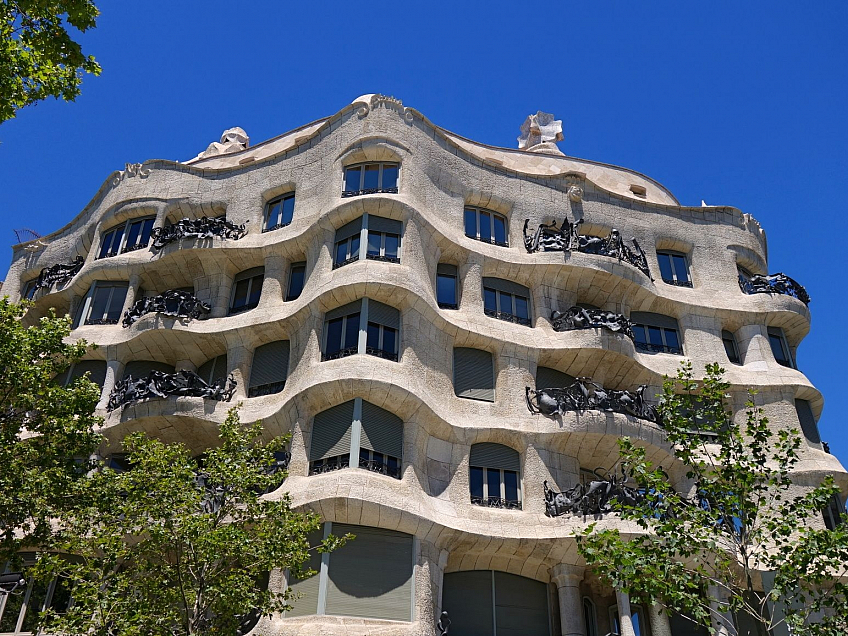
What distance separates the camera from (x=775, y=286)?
29844mm

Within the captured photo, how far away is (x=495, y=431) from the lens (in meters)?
23.8

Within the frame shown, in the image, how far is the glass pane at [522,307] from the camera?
27.2 metres

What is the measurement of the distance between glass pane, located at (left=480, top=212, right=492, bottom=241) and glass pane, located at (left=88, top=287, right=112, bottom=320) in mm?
12590

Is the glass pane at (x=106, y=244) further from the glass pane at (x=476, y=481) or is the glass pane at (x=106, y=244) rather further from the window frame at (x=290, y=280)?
the glass pane at (x=476, y=481)

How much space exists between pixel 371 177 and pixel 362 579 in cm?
1287

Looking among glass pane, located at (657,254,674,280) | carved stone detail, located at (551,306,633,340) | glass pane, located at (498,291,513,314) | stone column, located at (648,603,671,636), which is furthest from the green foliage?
glass pane, located at (657,254,674,280)

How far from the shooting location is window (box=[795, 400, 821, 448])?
27.1 m

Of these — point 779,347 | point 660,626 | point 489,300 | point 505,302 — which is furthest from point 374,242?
point 779,347

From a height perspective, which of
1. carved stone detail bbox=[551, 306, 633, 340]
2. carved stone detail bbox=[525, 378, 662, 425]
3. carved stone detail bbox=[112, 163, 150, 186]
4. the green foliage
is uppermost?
carved stone detail bbox=[112, 163, 150, 186]

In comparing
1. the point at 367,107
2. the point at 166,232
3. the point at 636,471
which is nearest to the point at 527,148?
the point at 367,107

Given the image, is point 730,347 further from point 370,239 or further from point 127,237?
point 127,237

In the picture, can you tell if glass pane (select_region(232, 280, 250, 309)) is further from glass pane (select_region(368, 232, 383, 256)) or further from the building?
glass pane (select_region(368, 232, 383, 256))

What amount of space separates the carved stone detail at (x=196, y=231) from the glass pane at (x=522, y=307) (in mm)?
9343

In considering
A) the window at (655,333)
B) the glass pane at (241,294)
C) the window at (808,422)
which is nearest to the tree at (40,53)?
the glass pane at (241,294)
